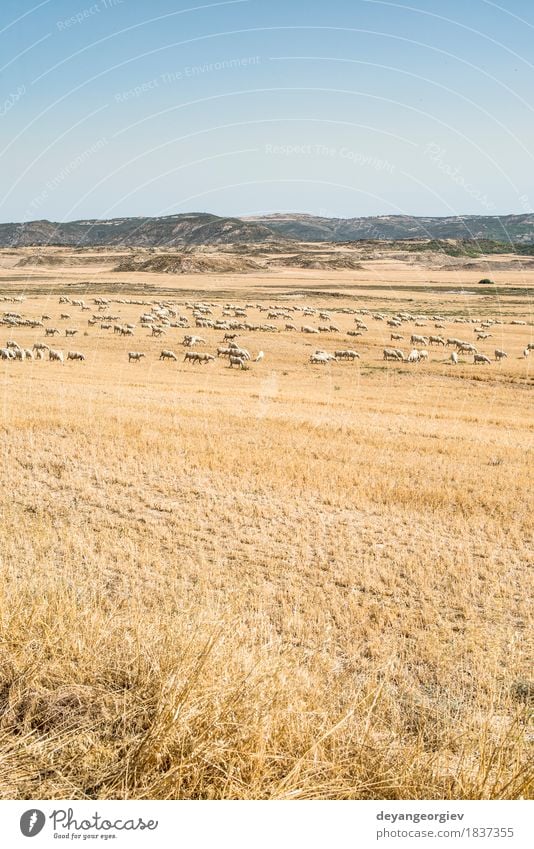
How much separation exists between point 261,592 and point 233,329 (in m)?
48.4

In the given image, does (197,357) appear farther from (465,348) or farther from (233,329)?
(465,348)

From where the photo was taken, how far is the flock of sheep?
4023 centimetres

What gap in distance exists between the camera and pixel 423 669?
23.4 ft

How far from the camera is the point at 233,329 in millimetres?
55844

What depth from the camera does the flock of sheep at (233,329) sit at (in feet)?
132

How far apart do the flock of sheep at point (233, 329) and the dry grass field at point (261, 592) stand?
10.6m

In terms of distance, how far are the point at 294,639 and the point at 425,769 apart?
3.93 meters

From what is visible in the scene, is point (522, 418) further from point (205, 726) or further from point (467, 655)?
point (205, 726)

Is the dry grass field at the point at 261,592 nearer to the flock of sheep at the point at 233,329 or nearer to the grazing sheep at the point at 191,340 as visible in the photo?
the flock of sheep at the point at 233,329

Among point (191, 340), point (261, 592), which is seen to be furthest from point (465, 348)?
point (261, 592)

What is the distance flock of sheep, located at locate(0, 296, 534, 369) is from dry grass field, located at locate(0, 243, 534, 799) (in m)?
→ 10.6

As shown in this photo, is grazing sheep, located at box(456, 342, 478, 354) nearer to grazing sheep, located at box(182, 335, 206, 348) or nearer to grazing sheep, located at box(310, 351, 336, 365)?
grazing sheep, located at box(310, 351, 336, 365)

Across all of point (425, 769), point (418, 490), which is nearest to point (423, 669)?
point (425, 769)
